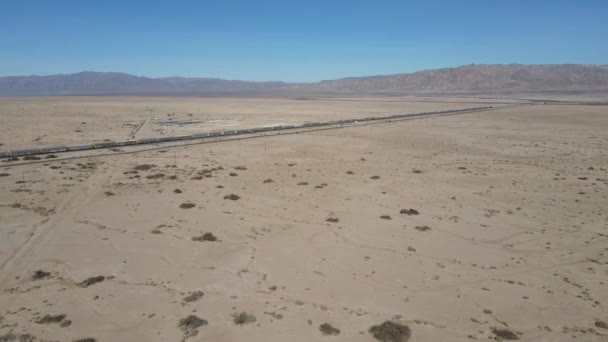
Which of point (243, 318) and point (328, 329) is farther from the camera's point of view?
point (243, 318)

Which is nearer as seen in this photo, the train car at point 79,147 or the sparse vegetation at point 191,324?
the sparse vegetation at point 191,324

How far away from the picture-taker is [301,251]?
33.9ft

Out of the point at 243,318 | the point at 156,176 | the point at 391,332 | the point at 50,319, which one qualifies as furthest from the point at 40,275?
the point at 156,176

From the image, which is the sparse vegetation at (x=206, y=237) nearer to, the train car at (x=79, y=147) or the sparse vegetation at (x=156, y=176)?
the sparse vegetation at (x=156, y=176)

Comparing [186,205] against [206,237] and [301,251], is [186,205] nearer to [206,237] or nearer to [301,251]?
[206,237]

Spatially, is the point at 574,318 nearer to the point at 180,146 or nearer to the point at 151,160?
the point at 151,160

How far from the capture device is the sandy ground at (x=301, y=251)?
7.32 metres

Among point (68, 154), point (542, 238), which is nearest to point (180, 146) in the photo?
point (68, 154)

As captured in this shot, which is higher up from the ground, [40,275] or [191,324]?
[40,275]

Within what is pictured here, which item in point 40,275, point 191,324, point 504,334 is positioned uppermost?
point 40,275

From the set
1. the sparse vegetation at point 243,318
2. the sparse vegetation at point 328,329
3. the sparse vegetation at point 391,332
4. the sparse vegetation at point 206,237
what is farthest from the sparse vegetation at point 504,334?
the sparse vegetation at point 206,237

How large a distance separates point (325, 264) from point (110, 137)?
2787 centimetres

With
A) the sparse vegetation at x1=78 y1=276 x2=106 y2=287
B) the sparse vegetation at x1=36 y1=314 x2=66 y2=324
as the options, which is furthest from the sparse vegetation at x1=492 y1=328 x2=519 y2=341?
the sparse vegetation at x1=78 y1=276 x2=106 y2=287

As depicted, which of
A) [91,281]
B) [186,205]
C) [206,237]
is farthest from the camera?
[186,205]
